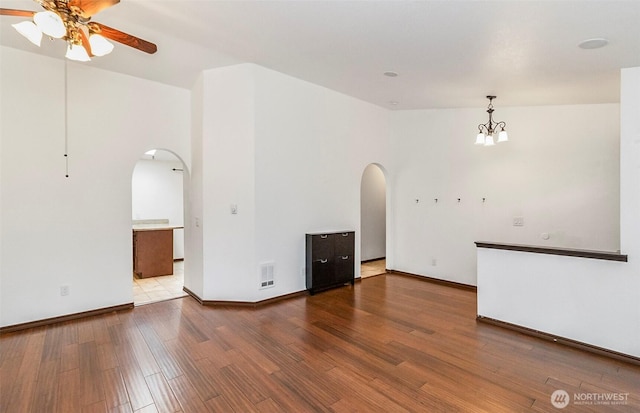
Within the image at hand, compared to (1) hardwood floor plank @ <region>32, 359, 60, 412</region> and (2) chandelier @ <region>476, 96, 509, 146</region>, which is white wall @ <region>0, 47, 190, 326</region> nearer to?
(1) hardwood floor plank @ <region>32, 359, 60, 412</region>

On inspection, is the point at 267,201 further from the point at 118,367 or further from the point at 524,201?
the point at 524,201

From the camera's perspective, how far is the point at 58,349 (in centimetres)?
299

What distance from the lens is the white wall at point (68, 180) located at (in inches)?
135

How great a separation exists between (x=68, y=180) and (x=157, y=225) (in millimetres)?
3383

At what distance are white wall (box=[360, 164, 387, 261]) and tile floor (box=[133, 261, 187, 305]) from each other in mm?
3877

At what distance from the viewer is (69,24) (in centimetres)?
214

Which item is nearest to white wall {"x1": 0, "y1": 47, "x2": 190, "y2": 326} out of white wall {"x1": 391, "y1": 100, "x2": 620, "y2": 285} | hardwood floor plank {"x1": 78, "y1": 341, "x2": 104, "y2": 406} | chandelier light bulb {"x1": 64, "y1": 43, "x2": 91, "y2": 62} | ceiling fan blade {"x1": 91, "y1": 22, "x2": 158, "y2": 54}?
hardwood floor plank {"x1": 78, "y1": 341, "x2": 104, "y2": 406}

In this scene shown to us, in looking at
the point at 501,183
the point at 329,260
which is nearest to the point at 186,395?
the point at 329,260

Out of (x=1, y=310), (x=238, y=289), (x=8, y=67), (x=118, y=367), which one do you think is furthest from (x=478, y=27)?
(x=1, y=310)

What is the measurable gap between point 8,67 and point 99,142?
108 centimetres

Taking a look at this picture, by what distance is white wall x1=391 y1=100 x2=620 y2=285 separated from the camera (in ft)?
13.8

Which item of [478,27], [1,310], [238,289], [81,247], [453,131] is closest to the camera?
[478,27]

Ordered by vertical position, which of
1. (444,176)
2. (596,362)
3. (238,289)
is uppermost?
(444,176)

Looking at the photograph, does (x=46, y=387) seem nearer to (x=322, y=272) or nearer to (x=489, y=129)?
(x=322, y=272)
